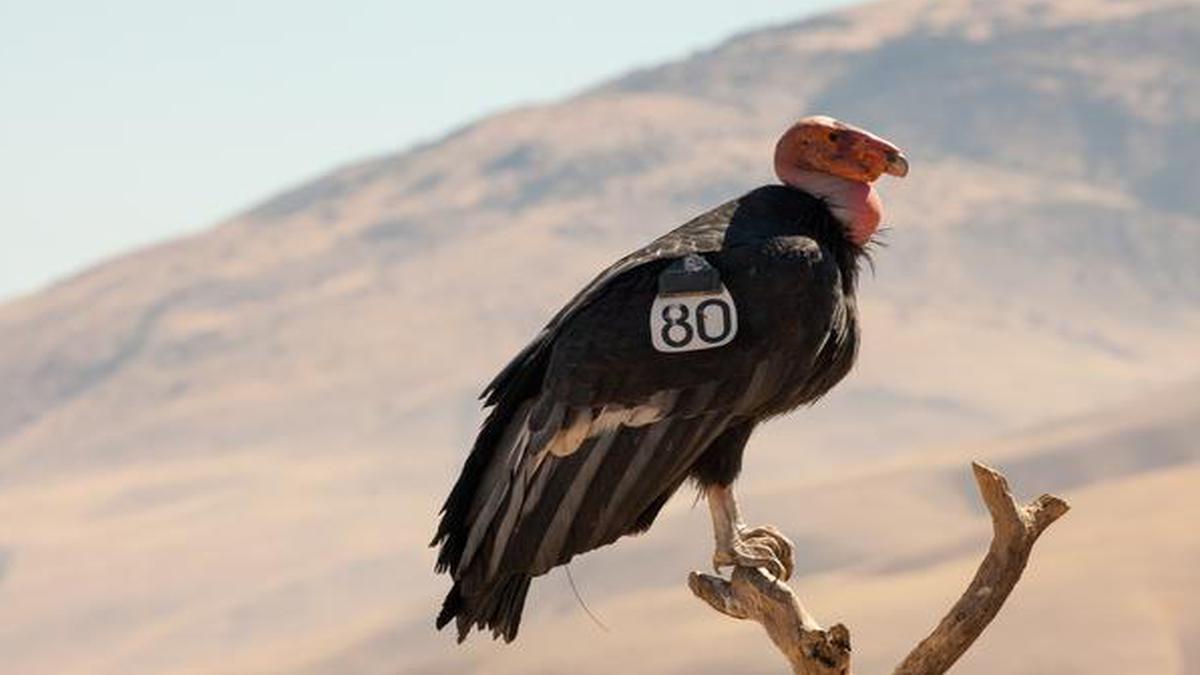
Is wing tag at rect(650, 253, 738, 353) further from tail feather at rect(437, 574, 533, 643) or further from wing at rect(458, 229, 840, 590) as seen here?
tail feather at rect(437, 574, 533, 643)

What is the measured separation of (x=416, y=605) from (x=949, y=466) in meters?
Result: 25.3

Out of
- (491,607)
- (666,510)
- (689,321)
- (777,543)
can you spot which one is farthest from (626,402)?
(666,510)

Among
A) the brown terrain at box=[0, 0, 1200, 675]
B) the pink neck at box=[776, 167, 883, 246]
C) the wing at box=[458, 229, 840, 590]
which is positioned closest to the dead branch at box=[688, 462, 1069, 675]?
the wing at box=[458, 229, 840, 590]

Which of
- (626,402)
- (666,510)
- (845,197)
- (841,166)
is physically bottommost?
(666,510)

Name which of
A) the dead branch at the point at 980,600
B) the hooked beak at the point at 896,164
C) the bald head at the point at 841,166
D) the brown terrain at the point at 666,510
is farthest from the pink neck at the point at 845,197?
the brown terrain at the point at 666,510

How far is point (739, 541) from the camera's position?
33.1 feet

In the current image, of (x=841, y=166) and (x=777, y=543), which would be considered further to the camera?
(x=777, y=543)

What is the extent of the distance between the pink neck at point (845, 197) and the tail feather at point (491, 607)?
1.84 meters

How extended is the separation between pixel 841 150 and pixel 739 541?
1.51 m

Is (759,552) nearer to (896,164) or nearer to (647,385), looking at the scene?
(647,385)

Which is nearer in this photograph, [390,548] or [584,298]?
[584,298]

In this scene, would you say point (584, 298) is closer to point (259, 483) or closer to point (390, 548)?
point (390, 548)

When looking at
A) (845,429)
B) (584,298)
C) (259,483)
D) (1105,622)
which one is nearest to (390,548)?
(259,483)

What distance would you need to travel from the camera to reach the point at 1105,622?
77.1 meters
